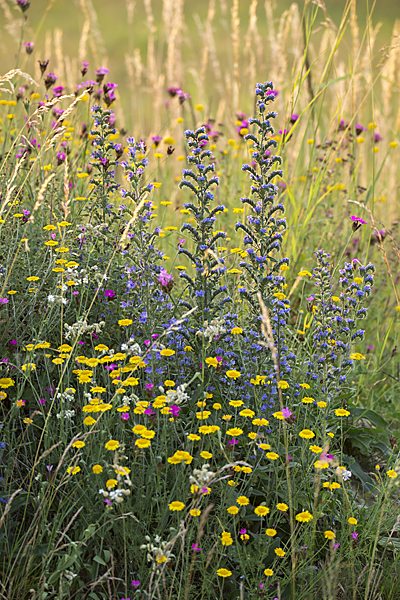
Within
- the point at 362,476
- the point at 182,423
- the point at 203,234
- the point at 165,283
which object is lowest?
the point at 362,476

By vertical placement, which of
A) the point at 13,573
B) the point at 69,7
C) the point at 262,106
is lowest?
the point at 13,573

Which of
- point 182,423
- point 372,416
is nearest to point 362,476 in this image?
point 372,416

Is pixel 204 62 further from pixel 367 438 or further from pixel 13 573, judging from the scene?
pixel 13 573

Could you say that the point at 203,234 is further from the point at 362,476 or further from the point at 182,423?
the point at 362,476

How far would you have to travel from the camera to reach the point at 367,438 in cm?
240

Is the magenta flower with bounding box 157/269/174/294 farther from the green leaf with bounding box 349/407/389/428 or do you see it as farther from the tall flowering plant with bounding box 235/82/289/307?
the green leaf with bounding box 349/407/389/428

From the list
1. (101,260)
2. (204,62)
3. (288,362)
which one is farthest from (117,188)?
(204,62)

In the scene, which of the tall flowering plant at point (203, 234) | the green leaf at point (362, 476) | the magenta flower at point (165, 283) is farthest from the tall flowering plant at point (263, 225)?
the green leaf at point (362, 476)

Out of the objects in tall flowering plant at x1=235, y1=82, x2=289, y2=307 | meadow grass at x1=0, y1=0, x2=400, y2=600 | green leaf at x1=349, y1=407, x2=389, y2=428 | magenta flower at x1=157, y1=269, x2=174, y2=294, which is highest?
tall flowering plant at x1=235, y1=82, x2=289, y2=307

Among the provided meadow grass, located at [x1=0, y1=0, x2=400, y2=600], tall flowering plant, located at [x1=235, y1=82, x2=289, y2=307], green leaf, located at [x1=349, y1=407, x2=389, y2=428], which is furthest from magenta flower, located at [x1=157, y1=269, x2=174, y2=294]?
green leaf, located at [x1=349, y1=407, x2=389, y2=428]

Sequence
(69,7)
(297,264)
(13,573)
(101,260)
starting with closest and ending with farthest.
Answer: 1. (13,573)
2. (101,260)
3. (297,264)
4. (69,7)

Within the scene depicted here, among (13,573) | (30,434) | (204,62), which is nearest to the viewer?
(13,573)

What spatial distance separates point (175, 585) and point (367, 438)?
1.16 meters

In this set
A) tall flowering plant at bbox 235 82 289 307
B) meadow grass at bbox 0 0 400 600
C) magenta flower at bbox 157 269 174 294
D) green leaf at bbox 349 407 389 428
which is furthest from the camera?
green leaf at bbox 349 407 389 428
